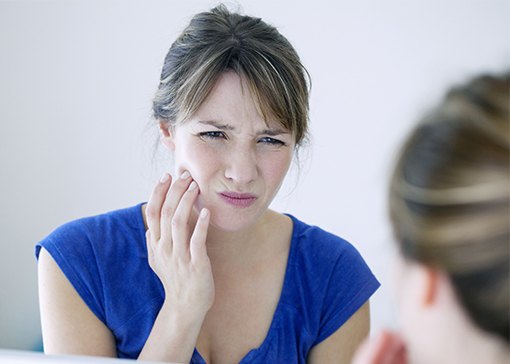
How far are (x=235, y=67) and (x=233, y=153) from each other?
147 mm

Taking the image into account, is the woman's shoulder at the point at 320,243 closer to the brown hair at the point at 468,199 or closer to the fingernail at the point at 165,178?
the fingernail at the point at 165,178

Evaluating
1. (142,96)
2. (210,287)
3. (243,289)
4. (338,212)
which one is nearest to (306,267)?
(243,289)

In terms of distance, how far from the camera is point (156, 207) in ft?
4.37

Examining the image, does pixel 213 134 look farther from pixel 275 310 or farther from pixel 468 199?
pixel 468 199

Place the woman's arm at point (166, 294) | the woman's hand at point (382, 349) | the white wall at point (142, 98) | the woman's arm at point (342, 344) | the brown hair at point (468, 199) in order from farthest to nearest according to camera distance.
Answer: the white wall at point (142, 98), the woman's arm at point (342, 344), the woman's arm at point (166, 294), the woman's hand at point (382, 349), the brown hair at point (468, 199)

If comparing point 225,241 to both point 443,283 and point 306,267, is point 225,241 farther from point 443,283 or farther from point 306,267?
point 443,283

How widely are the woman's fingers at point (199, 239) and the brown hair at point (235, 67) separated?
0.57 ft

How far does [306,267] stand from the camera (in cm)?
144

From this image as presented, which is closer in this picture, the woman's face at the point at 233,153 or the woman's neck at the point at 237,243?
the woman's face at the point at 233,153

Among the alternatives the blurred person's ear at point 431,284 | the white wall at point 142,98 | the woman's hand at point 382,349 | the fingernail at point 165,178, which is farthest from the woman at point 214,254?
the white wall at point 142,98

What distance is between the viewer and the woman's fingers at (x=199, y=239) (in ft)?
4.20

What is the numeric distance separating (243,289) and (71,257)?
33 cm

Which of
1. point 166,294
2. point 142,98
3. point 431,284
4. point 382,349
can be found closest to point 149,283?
point 166,294

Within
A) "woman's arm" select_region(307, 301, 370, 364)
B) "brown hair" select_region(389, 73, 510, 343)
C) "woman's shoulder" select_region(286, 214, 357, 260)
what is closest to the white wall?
"woman's shoulder" select_region(286, 214, 357, 260)
